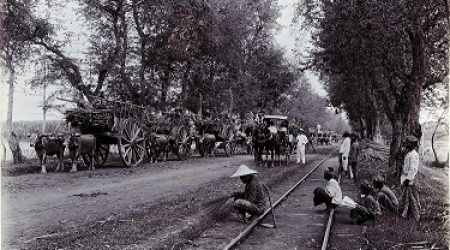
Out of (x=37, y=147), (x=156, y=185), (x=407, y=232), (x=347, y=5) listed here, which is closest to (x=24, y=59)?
(x=37, y=147)

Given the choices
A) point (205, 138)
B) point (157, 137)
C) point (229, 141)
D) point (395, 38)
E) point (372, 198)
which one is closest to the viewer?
point (372, 198)

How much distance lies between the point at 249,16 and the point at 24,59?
2016 centimetres

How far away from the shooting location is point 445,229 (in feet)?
25.9

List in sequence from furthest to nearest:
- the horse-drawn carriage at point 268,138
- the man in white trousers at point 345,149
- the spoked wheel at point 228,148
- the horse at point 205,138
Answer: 1. the spoked wheel at point 228,148
2. the horse at point 205,138
3. the horse-drawn carriage at point 268,138
4. the man in white trousers at point 345,149

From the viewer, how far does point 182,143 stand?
2486 cm

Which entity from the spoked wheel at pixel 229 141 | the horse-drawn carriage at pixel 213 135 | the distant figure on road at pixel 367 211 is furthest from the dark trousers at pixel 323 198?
the spoked wheel at pixel 229 141

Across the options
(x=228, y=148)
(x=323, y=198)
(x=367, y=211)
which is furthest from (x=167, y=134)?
(x=367, y=211)

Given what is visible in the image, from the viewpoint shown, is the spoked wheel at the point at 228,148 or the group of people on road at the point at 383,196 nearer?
the group of people on road at the point at 383,196

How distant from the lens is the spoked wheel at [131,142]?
1800cm

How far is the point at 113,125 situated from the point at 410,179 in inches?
469

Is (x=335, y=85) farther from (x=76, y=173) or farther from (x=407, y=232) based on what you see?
(x=407, y=232)

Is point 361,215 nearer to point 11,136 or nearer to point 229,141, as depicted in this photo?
point 11,136

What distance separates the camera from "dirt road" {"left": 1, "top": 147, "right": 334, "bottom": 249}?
7.20 m

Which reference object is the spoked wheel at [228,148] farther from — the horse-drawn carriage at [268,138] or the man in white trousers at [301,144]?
the horse-drawn carriage at [268,138]
